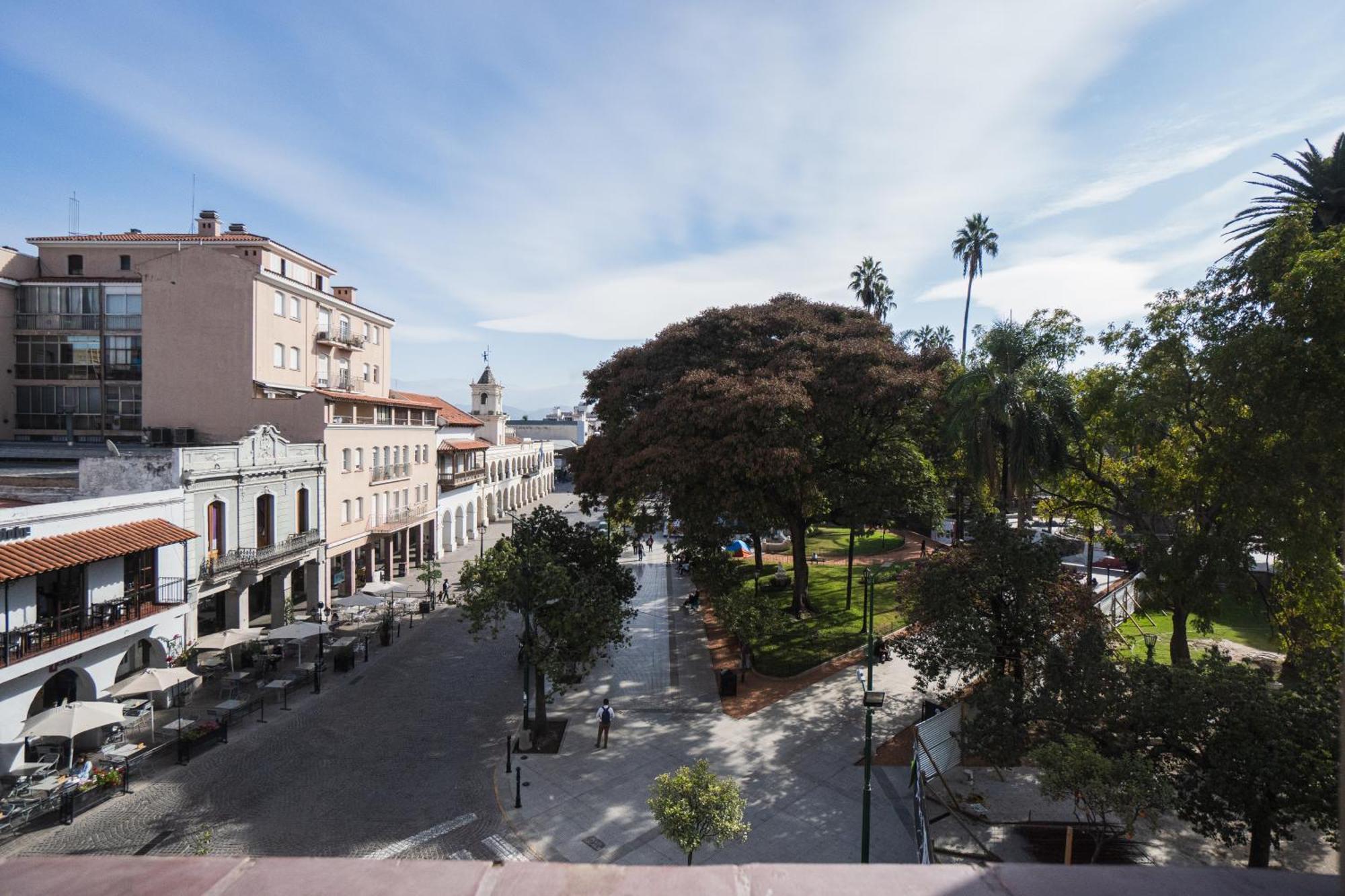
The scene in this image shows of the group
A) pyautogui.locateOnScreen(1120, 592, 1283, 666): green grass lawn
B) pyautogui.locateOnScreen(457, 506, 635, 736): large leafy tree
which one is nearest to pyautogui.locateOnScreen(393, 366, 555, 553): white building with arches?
pyautogui.locateOnScreen(457, 506, 635, 736): large leafy tree

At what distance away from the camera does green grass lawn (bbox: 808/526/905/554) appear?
151ft

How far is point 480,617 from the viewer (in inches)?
731

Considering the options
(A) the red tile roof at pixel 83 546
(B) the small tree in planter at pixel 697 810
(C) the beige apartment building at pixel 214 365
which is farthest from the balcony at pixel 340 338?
(B) the small tree in planter at pixel 697 810

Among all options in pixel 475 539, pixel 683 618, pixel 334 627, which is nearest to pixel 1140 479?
pixel 683 618

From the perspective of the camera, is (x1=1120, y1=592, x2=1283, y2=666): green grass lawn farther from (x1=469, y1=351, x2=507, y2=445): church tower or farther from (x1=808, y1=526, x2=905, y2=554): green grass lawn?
(x1=469, y1=351, x2=507, y2=445): church tower

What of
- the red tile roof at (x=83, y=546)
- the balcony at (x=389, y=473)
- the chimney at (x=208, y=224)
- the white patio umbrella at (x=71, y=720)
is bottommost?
the white patio umbrella at (x=71, y=720)

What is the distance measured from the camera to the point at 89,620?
18.9 metres

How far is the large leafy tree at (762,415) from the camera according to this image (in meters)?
22.2

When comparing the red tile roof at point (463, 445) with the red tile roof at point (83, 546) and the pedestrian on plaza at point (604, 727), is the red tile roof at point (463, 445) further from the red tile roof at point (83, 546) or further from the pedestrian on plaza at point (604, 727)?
the pedestrian on plaza at point (604, 727)

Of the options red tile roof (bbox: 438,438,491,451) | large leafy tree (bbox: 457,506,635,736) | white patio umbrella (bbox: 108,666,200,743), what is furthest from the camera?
red tile roof (bbox: 438,438,491,451)

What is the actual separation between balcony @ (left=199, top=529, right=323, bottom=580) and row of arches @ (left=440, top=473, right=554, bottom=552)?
1725cm

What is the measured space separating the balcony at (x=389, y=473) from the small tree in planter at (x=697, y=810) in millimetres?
29797

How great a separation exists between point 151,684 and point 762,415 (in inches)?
763

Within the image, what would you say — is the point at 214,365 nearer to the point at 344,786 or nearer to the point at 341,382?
the point at 341,382
